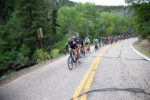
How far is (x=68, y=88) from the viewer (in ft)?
12.9

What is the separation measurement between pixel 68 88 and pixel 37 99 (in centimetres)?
109

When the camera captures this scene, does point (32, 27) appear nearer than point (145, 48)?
No

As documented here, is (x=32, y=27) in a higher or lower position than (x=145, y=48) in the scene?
higher

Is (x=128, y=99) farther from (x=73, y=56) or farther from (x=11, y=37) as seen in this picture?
(x=11, y=37)

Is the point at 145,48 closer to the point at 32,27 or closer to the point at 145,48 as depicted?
the point at 145,48

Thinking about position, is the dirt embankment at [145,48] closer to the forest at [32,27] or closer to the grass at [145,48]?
the grass at [145,48]

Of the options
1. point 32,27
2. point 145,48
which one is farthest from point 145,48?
point 32,27

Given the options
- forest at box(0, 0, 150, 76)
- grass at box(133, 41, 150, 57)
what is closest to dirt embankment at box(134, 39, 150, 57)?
grass at box(133, 41, 150, 57)

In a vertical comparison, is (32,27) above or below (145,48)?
above

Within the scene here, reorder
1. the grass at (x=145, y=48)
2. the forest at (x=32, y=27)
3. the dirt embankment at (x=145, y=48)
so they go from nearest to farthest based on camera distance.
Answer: the grass at (x=145, y=48) < the dirt embankment at (x=145, y=48) < the forest at (x=32, y=27)

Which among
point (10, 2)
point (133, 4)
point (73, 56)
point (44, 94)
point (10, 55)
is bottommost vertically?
point (10, 55)

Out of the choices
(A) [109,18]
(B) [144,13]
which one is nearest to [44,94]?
(B) [144,13]

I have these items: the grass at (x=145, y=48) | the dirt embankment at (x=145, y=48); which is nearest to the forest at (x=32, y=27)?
the dirt embankment at (x=145, y=48)

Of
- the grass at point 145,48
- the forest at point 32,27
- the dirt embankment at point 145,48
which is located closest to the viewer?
the grass at point 145,48
